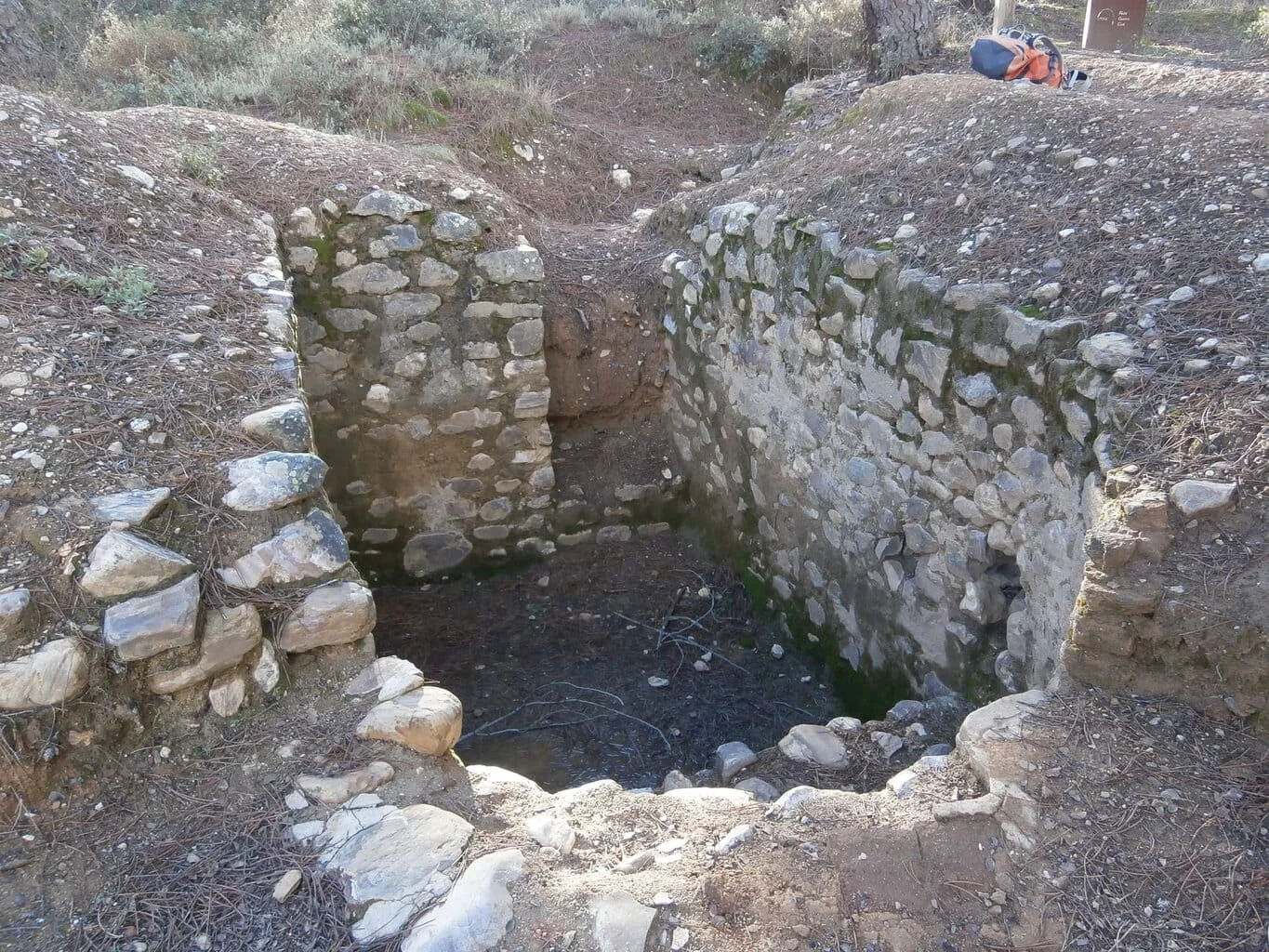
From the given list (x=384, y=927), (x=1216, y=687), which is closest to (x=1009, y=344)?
(x=1216, y=687)

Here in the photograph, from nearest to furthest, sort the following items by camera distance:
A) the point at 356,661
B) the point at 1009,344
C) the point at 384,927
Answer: the point at 384,927 → the point at 356,661 → the point at 1009,344

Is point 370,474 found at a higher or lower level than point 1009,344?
lower

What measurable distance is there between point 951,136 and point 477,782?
11.9ft

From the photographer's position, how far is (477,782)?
2281 mm

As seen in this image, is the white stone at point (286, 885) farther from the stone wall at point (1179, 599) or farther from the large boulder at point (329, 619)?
the stone wall at point (1179, 599)

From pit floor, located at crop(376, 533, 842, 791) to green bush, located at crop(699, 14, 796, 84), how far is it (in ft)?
21.2

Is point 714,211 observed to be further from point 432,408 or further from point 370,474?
point 370,474

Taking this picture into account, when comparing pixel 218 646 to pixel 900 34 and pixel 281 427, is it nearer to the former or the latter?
pixel 281 427

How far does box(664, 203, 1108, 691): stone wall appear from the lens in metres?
2.84

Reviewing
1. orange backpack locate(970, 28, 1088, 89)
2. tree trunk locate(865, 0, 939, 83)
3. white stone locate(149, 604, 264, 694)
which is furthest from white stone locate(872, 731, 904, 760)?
tree trunk locate(865, 0, 939, 83)

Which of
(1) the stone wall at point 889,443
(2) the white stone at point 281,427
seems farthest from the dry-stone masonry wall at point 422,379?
(2) the white stone at point 281,427

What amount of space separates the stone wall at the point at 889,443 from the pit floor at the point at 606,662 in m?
0.37

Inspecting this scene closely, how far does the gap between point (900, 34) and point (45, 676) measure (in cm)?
755

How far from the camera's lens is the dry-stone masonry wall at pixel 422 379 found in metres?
4.67
